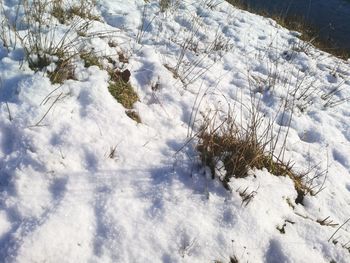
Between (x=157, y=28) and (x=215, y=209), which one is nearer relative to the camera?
(x=215, y=209)

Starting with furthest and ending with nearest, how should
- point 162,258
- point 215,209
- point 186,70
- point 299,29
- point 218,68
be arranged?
point 299,29 < point 218,68 < point 186,70 < point 215,209 < point 162,258

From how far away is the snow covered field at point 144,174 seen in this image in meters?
2.14

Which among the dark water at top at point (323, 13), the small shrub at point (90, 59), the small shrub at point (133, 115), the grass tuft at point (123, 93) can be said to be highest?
the small shrub at point (90, 59)

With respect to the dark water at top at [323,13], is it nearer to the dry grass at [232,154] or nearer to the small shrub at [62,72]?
the dry grass at [232,154]

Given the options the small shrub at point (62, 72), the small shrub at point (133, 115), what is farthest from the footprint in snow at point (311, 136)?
the small shrub at point (62, 72)

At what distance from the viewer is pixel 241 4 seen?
24.7 ft

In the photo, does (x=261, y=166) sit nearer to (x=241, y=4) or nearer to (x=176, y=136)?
(x=176, y=136)

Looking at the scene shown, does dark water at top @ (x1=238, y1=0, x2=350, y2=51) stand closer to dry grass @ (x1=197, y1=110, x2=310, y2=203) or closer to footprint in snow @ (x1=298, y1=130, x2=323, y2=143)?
footprint in snow @ (x1=298, y1=130, x2=323, y2=143)

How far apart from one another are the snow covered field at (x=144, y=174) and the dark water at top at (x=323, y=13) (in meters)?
3.91

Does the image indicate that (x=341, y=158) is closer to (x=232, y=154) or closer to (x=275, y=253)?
(x=232, y=154)

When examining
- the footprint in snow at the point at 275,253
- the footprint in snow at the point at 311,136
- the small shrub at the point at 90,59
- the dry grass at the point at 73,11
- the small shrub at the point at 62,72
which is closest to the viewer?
the footprint in snow at the point at 275,253

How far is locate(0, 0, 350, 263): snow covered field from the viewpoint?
214 cm

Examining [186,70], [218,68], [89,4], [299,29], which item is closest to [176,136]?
[186,70]

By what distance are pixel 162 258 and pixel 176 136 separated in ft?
3.55
